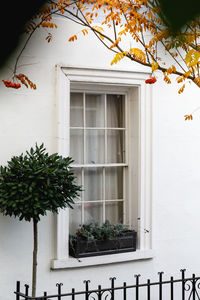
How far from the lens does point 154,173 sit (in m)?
5.19

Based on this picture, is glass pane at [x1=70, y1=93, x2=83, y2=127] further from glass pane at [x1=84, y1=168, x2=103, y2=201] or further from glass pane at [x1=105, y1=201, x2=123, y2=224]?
glass pane at [x1=105, y1=201, x2=123, y2=224]

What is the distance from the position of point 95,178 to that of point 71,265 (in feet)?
3.24

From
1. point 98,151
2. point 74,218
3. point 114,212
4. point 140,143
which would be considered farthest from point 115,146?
point 74,218

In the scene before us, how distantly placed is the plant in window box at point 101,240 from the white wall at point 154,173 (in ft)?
0.55

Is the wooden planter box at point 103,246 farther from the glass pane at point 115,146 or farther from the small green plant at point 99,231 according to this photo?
the glass pane at point 115,146

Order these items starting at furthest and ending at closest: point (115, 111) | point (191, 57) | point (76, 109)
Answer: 1. point (115, 111)
2. point (76, 109)
3. point (191, 57)

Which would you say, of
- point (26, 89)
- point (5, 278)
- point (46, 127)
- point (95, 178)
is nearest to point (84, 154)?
point (95, 178)

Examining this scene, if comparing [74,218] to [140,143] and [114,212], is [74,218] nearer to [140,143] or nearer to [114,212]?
[114,212]

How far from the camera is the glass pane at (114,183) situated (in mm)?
5281

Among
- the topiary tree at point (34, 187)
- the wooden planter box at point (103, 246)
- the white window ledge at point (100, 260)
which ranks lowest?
the white window ledge at point (100, 260)

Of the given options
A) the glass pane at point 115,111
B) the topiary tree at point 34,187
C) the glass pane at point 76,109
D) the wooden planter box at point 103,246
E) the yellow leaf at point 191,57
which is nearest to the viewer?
the yellow leaf at point 191,57

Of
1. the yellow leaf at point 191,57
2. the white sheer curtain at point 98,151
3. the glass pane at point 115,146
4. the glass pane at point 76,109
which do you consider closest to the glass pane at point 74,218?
the white sheer curtain at point 98,151

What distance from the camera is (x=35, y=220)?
166 inches

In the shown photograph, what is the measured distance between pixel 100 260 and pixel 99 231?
0.28 meters
